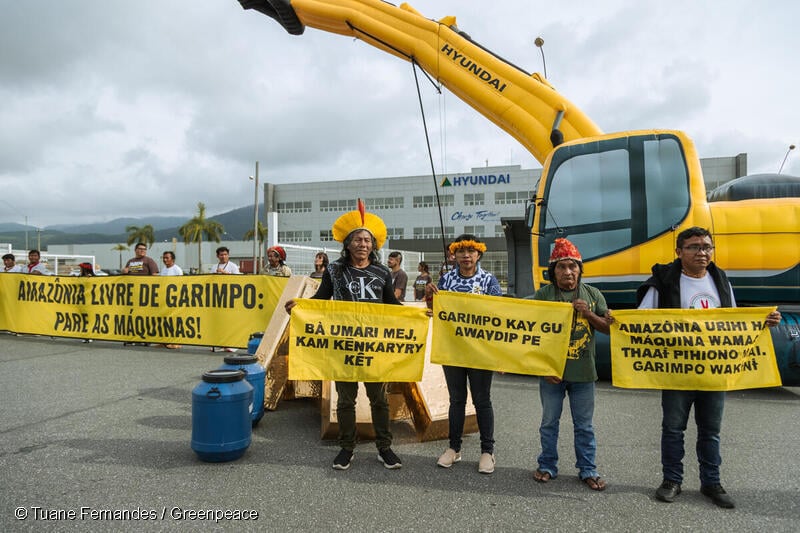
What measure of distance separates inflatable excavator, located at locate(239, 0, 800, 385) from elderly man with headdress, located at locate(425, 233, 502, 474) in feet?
10.6

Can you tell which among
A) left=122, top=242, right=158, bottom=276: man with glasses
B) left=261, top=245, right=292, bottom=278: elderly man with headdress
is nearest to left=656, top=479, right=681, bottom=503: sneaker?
left=261, top=245, right=292, bottom=278: elderly man with headdress

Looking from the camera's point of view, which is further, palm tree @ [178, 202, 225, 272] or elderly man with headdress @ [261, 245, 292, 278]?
palm tree @ [178, 202, 225, 272]

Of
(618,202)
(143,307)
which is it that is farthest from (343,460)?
(143,307)

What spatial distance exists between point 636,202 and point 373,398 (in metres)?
4.67

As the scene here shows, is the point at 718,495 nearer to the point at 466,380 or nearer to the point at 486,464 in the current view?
the point at 486,464

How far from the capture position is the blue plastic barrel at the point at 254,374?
483cm

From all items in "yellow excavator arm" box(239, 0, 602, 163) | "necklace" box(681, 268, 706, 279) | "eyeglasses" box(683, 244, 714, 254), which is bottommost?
"necklace" box(681, 268, 706, 279)

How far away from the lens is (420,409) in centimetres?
498

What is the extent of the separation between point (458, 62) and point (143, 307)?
24.9 feet

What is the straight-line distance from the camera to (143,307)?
35.0ft

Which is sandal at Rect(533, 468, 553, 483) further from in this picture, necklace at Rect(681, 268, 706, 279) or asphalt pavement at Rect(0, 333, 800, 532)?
necklace at Rect(681, 268, 706, 279)

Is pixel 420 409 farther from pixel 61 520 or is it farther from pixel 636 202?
pixel 636 202

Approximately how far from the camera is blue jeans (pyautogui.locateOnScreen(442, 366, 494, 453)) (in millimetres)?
4242

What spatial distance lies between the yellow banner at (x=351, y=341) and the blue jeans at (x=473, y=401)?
31cm
